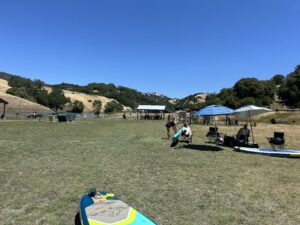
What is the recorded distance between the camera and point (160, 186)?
742 cm

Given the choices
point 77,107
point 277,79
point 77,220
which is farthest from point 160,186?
point 277,79

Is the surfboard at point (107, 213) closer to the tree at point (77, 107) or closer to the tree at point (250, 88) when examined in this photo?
the tree at point (250, 88)

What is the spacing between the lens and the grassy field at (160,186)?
545cm

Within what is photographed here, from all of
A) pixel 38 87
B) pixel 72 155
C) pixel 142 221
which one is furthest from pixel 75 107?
pixel 142 221

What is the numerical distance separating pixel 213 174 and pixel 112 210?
478cm

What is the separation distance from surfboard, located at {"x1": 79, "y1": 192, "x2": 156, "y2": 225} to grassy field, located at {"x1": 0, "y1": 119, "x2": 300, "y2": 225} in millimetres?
443

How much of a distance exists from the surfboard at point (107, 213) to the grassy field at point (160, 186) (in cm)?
44

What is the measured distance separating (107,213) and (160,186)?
2837 millimetres

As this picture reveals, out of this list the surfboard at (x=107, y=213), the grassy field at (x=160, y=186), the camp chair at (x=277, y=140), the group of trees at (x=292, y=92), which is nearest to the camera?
the surfboard at (x=107, y=213)

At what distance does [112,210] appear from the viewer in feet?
16.1

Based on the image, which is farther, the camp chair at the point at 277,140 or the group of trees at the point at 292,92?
the group of trees at the point at 292,92

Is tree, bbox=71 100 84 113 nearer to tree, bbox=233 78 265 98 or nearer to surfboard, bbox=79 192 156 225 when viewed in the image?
tree, bbox=233 78 265 98

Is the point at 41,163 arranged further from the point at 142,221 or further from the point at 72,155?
the point at 142,221

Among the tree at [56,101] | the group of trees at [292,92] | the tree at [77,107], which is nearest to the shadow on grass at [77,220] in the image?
the group of trees at [292,92]
